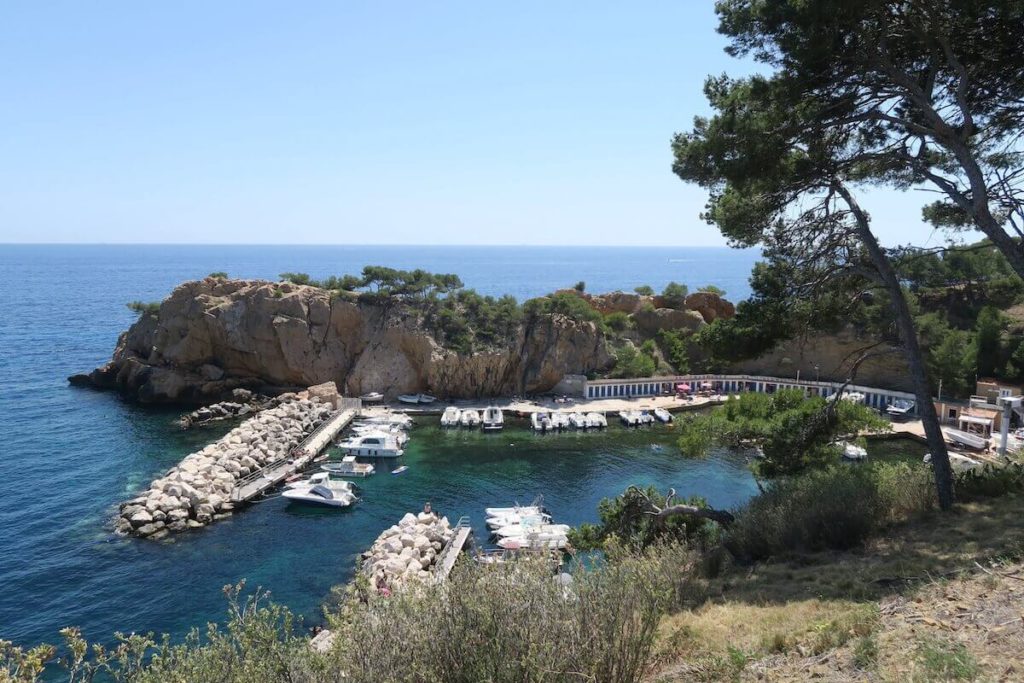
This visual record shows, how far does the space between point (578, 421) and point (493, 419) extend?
4.98 metres

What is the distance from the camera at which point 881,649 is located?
612 cm

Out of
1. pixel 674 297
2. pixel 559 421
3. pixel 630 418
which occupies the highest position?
pixel 674 297

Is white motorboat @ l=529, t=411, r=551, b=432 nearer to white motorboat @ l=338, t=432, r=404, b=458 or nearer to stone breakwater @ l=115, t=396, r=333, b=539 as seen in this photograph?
white motorboat @ l=338, t=432, r=404, b=458

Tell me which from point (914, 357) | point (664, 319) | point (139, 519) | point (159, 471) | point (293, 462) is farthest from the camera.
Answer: point (664, 319)

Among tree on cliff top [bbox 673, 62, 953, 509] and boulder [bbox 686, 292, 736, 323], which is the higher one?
tree on cliff top [bbox 673, 62, 953, 509]

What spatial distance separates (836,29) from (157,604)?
20.8 meters

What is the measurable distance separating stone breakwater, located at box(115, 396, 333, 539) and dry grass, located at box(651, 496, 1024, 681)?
66.7 ft

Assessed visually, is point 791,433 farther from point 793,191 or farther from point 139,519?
point 139,519

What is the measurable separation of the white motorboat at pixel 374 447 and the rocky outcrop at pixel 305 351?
10.7m

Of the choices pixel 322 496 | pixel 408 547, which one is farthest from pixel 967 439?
pixel 322 496

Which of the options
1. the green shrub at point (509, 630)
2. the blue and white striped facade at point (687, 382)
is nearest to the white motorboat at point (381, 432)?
the blue and white striped facade at point (687, 382)

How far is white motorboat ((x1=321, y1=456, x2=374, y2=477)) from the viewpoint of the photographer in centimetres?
2902

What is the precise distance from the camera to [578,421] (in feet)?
123

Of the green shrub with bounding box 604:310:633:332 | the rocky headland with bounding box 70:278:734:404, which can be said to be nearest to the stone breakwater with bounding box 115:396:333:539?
the rocky headland with bounding box 70:278:734:404
